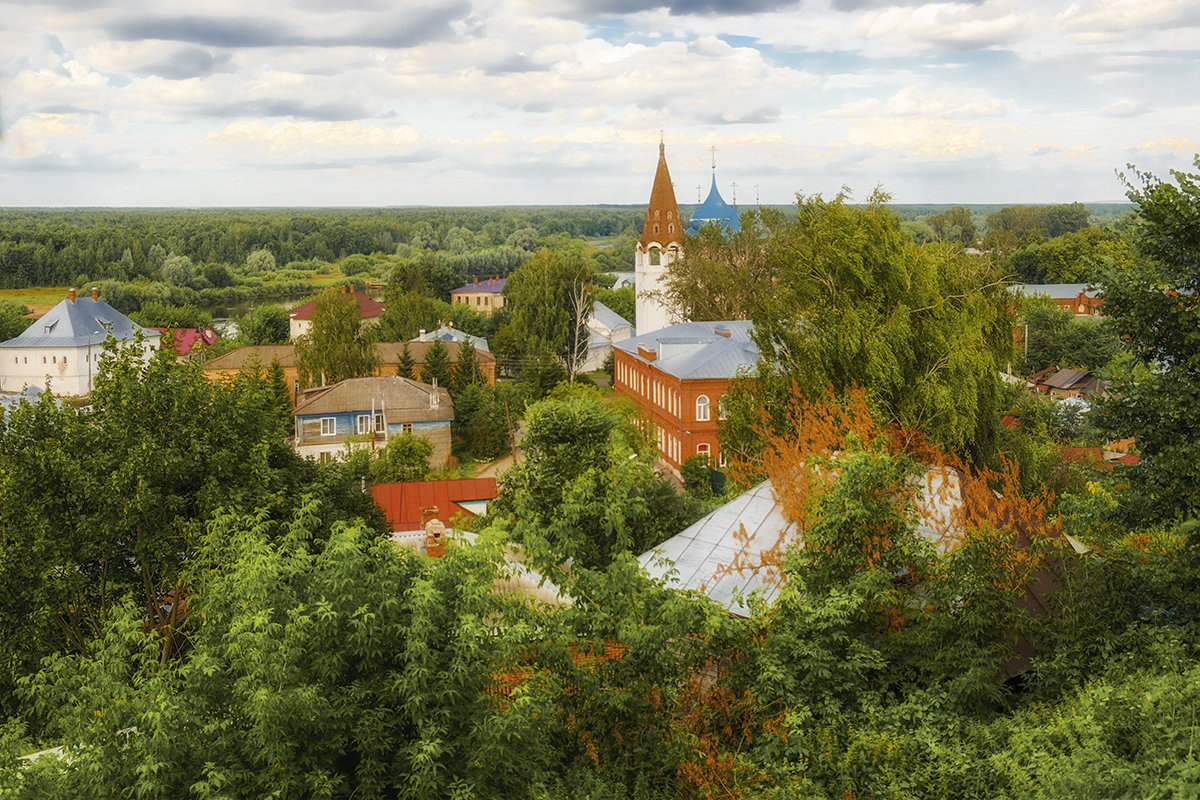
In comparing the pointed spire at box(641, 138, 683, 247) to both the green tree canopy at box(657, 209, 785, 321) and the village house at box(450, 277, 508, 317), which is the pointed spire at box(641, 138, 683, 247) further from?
the village house at box(450, 277, 508, 317)

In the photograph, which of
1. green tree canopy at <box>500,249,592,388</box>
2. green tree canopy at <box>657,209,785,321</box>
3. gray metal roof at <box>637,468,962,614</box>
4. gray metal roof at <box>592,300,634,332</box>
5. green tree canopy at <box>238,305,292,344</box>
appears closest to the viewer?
gray metal roof at <box>637,468,962,614</box>

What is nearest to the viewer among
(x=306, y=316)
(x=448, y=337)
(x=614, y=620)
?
(x=614, y=620)

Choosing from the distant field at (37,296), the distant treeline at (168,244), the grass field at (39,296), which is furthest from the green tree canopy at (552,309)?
the distant treeline at (168,244)

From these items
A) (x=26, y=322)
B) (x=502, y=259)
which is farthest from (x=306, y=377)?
(x=502, y=259)

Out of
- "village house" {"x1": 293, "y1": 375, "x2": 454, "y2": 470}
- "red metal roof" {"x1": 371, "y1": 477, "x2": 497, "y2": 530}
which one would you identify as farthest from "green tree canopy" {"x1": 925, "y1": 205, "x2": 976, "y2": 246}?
"red metal roof" {"x1": 371, "y1": 477, "x2": 497, "y2": 530}

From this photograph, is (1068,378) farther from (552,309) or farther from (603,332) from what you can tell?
A: (603,332)

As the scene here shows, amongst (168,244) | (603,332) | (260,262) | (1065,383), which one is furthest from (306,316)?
(260,262)
